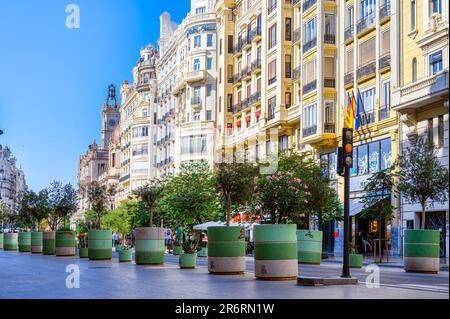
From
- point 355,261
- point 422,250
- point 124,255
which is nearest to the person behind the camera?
point 422,250

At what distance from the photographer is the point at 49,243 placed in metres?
42.3

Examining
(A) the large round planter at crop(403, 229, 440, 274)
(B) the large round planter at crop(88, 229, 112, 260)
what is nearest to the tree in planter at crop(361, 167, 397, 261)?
(A) the large round planter at crop(403, 229, 440, 274)

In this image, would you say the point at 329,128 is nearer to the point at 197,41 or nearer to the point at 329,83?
the point at 329,83

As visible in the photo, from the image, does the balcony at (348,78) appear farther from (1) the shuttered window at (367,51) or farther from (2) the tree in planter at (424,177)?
(2) the tree in planter at (424,177)

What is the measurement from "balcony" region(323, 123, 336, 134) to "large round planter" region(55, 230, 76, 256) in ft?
60.2

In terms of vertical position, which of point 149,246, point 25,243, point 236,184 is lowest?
point 25,243

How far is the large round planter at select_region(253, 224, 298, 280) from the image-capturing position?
19.7 meters

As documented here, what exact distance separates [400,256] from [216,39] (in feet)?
164

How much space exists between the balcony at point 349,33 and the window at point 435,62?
31.9 ft

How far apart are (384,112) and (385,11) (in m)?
5.38

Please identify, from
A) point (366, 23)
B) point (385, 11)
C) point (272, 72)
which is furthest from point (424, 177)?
point (272, 72)

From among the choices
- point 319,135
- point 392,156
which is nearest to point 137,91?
point 319,135

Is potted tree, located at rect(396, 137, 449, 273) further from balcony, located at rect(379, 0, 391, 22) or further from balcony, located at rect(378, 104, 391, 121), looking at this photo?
balcony, located at rect(379, 0, 391, 22)

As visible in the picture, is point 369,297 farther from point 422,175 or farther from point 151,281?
point 422,175
